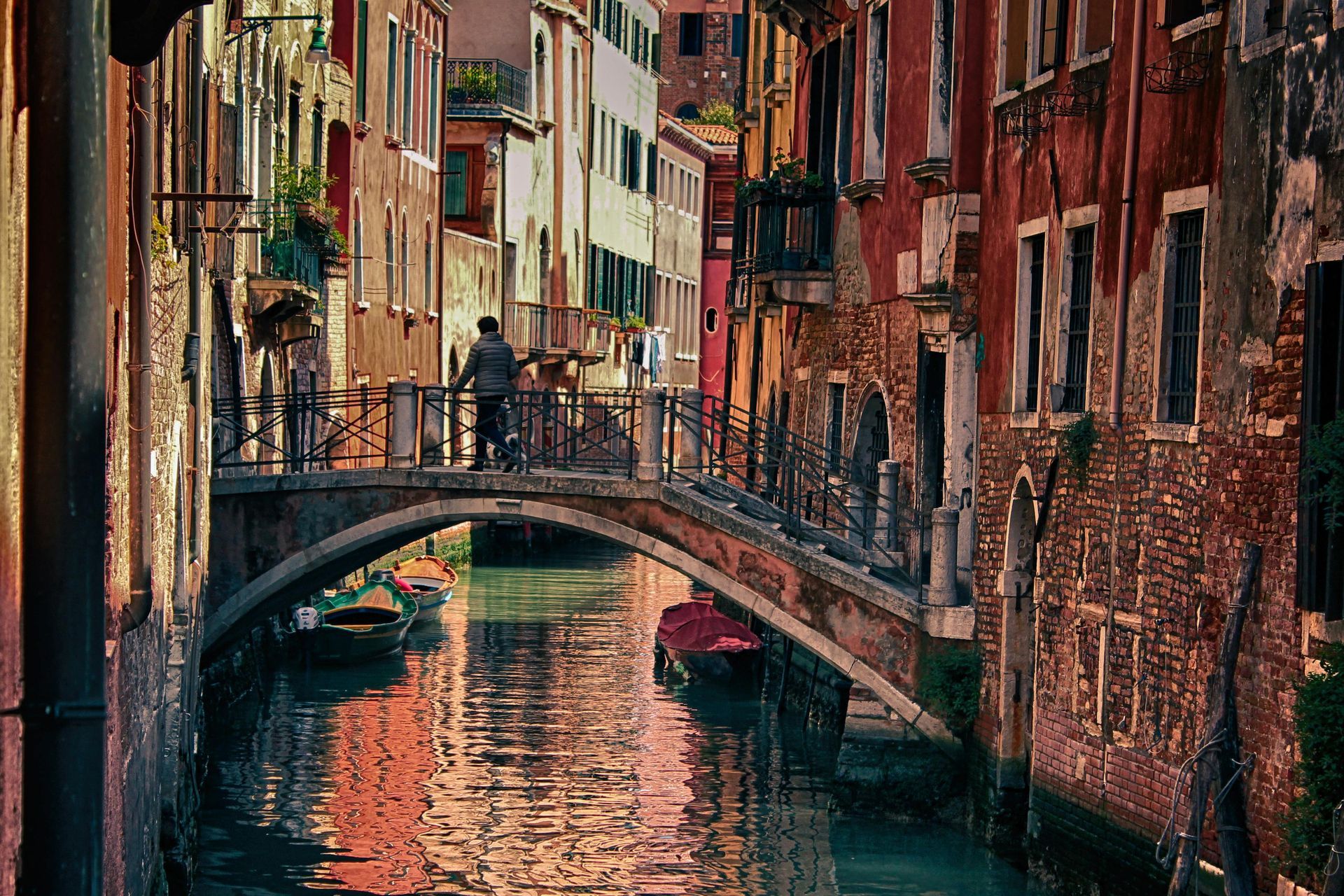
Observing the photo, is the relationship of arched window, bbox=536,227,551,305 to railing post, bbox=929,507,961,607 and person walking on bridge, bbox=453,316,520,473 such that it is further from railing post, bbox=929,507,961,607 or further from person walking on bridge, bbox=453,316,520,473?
railing post, bbox=929,507,961,607

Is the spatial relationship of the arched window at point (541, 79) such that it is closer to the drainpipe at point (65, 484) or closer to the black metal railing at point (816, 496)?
the black metal railing at point (816, 496)

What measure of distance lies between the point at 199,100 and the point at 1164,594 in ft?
26.4

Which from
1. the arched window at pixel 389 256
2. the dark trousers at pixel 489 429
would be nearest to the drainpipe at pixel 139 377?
the dark trousers at pixel 489 429

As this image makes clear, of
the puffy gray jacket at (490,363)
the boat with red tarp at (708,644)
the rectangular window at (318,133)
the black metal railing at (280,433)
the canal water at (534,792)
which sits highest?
the rectangular window at (318,133)

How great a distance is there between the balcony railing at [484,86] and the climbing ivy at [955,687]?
22.9 m

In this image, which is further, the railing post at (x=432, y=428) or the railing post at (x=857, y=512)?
the railing post at (x=432, y=428)

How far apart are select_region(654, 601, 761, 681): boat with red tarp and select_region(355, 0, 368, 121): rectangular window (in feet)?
28.6

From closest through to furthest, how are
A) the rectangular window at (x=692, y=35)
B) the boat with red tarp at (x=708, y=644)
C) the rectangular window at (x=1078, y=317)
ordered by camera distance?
the rectangular window at (x=1078, y=317), the boat with red tarp at (x=708, y=644), the rectangular window at (x=692, y=35)

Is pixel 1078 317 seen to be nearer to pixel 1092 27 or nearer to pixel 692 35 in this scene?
pixel 1092 27

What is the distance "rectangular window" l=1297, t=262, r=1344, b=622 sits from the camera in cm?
878

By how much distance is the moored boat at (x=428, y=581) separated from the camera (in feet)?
87.1

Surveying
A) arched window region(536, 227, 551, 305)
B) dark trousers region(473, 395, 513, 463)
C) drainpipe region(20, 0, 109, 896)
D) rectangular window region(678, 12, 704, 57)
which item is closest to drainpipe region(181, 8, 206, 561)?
dark trousers region(473, 395, 513, 463)

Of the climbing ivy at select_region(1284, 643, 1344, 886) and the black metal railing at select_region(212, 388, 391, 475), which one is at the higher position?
the black metal railing at select_region(212, 388, 391, 475)

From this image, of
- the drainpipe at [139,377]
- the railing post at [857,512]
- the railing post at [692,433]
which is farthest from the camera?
the railing post at [692,433]
